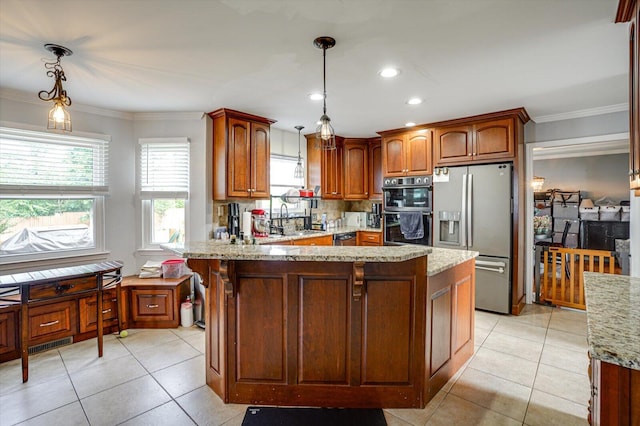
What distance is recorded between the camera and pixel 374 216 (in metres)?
5.71

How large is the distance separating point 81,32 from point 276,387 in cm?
265

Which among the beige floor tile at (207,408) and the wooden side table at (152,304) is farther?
the wooden side table at (152,304)

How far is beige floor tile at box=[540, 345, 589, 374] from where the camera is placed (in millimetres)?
2686

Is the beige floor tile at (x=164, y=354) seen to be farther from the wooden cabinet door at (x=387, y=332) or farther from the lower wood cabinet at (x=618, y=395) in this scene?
the lower wood cabinet at (x=618, y=395)

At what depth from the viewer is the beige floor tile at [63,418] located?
6.56ft

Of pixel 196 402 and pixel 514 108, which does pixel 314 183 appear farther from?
pixel 196 402

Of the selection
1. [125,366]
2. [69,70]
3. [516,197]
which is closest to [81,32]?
[69,70]

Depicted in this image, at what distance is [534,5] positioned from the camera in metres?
1.84

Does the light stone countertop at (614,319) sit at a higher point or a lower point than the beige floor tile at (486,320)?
higher

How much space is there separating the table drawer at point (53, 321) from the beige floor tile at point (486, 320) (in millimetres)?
4181

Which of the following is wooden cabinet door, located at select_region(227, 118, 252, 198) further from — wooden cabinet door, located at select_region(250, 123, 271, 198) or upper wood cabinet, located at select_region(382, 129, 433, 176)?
upper wood cabinet, located at select_region(382, 129, 433, 176)

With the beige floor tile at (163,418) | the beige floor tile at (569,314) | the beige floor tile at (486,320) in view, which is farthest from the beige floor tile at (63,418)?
the beige floor tile at (569,314)

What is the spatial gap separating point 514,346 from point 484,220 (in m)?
1.48

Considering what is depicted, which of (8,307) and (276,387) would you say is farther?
(8,307)
